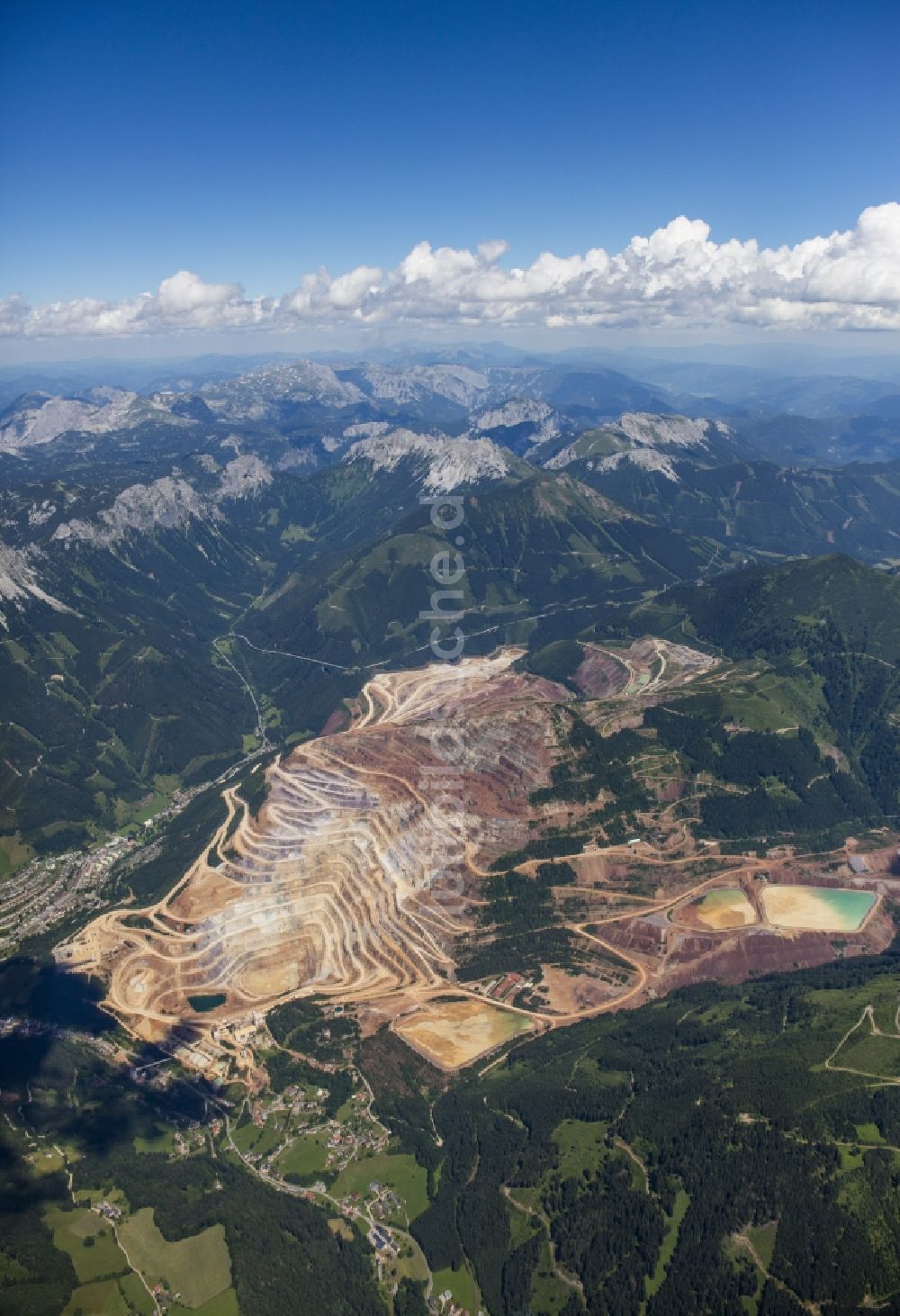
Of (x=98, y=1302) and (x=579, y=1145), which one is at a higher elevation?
(x=98, y=1302)


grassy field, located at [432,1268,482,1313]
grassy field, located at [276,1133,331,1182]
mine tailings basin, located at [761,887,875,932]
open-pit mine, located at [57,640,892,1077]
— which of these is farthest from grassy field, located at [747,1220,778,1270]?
mine tailings basin, located at [761,887,875,932]

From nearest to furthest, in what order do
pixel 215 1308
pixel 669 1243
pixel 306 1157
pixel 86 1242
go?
pixel 215 1308
pixel 669 1243
pixel 86 1242
pixel 306 1157

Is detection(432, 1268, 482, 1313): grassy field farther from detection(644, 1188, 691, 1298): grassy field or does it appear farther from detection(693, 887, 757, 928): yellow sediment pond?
detection(693, 887, 757, 928): yellow sediment pond

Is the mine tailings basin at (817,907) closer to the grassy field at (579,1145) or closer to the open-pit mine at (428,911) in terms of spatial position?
the open-pit mine at (428,911)

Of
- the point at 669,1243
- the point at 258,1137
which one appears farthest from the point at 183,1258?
the point at 669,1243

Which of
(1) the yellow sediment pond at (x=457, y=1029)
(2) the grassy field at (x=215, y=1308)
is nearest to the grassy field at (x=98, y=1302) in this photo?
(2) the grassy field at (x=215, y=1308)

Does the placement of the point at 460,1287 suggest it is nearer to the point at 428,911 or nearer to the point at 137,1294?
the point at 137,1294
